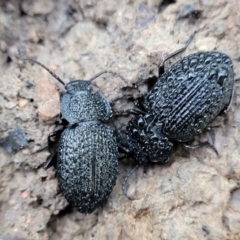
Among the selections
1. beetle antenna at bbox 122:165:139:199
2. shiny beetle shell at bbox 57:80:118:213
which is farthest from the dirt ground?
shiny beetle shell at bbox 57:80:118:213

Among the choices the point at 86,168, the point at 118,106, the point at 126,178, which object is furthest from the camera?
the point at 118,106

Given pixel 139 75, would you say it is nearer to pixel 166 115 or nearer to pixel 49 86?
pixel 166 115

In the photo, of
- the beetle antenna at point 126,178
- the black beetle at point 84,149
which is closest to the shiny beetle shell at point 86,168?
the black beetle at point 84,149

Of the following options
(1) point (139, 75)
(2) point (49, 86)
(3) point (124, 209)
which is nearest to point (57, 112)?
(2) point (49, 86)

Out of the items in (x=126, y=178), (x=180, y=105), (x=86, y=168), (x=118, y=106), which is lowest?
(x=126, y=178)

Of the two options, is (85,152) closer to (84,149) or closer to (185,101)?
(84,149)

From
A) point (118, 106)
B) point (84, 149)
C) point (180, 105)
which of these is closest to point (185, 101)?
point (180, 105)

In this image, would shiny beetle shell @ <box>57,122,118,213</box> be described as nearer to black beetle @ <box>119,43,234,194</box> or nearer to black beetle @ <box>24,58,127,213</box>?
black beetle @ <box>24,58,127,213</box>
